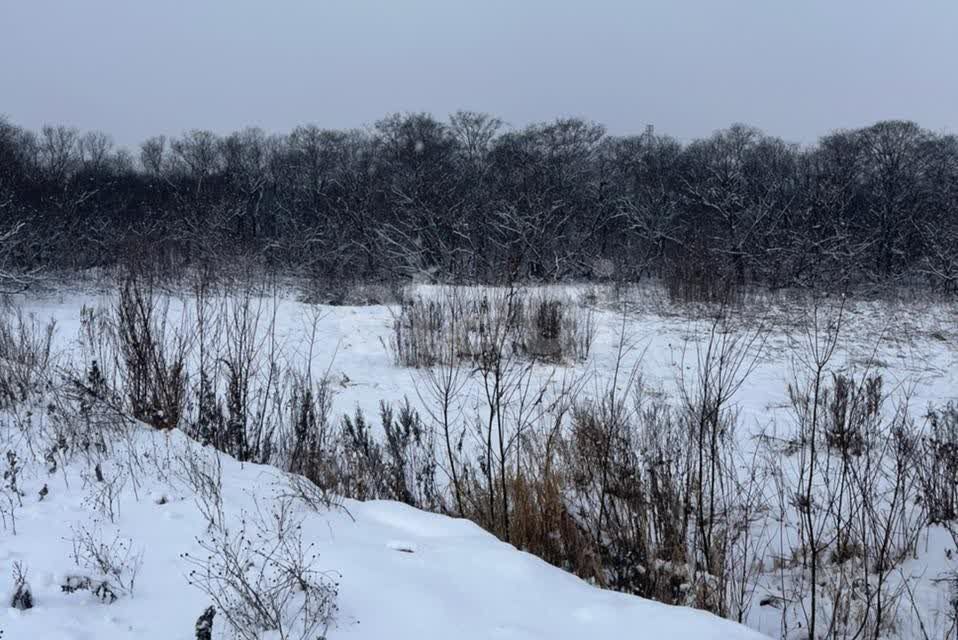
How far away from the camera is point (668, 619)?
2773 mm

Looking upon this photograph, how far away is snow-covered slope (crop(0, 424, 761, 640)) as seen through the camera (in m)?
2.66

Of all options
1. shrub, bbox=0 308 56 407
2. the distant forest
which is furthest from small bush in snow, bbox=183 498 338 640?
the distant forest

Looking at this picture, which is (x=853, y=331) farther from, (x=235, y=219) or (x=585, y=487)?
(x=235, y=219)

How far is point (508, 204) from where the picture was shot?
2430 centimetres

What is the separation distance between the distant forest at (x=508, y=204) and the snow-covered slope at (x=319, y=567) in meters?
9.12

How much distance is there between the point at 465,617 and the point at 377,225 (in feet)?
73.5

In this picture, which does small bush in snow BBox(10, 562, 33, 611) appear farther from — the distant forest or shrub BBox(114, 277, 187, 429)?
the distant forest

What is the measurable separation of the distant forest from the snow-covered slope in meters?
9.12

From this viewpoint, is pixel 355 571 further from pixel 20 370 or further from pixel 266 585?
pixel 20 370

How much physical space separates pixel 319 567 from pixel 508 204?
72.2 ft

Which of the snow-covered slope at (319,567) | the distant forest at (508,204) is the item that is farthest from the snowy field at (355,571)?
the distant forest at (508,204)

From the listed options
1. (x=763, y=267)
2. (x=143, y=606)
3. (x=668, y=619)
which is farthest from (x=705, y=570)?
(x=763, y=267)

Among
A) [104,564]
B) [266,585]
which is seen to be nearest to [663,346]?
[266,585]

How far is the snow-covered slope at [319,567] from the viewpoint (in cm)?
266
